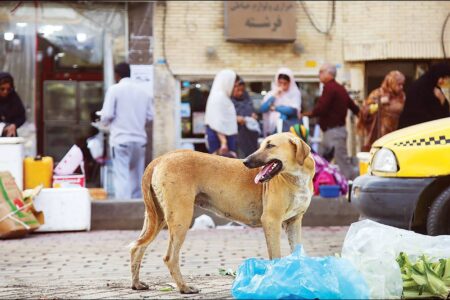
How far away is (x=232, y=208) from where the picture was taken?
297 inches

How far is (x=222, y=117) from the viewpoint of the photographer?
47.8ft

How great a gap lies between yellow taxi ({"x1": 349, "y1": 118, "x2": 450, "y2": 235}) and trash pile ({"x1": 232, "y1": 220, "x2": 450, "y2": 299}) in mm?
1911

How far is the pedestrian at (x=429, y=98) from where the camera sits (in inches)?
497

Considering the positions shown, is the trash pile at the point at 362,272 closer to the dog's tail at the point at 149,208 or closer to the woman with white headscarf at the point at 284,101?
the dog's tail at the point at 149,208

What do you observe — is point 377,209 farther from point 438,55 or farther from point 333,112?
point 438,55

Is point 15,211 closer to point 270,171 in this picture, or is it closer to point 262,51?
point 270,171

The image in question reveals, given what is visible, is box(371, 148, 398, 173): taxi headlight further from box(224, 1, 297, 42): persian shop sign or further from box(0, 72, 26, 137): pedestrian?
box(224, 1, 297, 42): persian shop sign

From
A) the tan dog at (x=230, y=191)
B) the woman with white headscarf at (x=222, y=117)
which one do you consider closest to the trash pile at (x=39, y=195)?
the woman with white headscarf at (x=222, y=117)

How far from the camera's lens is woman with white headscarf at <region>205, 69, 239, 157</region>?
1456 centimetres

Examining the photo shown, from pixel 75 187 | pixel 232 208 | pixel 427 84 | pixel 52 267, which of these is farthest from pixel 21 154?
pixel 232 208

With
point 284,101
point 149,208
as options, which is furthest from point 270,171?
point 284,101

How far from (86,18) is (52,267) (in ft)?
32.6

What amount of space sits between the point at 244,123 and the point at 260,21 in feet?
12.1

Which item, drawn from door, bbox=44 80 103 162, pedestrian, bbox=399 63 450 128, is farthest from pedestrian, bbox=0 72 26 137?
pedestrian, bbox=399 63 450 128
